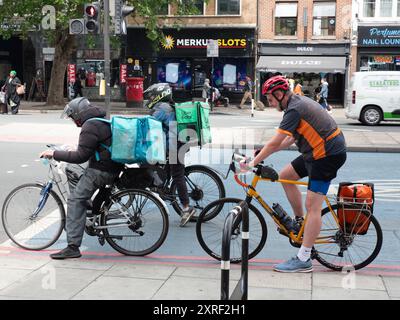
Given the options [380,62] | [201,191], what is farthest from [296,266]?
[380,62]

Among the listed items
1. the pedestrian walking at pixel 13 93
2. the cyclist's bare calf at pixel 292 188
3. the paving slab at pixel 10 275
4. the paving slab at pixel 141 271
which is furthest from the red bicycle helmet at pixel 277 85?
the pedestrian walking at pixel 13 93

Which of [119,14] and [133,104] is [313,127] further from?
[133,104]

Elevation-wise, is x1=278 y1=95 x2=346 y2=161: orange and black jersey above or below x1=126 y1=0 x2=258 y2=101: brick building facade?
below

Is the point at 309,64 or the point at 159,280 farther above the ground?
the point at 309,64

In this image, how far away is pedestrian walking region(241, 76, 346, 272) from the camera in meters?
4.96

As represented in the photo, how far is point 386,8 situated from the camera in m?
29.3

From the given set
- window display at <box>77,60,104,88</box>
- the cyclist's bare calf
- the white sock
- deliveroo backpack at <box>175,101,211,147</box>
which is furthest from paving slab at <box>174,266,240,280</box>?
window display at <box>77,60,104,88</box>

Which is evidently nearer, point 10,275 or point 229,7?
point 10,275

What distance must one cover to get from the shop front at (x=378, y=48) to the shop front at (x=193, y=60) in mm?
5664

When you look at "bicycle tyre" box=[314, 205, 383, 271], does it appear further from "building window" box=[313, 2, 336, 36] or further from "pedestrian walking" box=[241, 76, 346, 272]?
"building window" box=[313, 2, 336, 36]

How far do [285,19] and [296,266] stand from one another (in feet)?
88.4

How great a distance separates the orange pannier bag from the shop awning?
80.9ft

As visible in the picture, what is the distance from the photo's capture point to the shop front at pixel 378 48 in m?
28.8

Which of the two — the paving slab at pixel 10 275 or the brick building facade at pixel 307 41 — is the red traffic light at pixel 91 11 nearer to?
the paving slab at pixel 10 275
